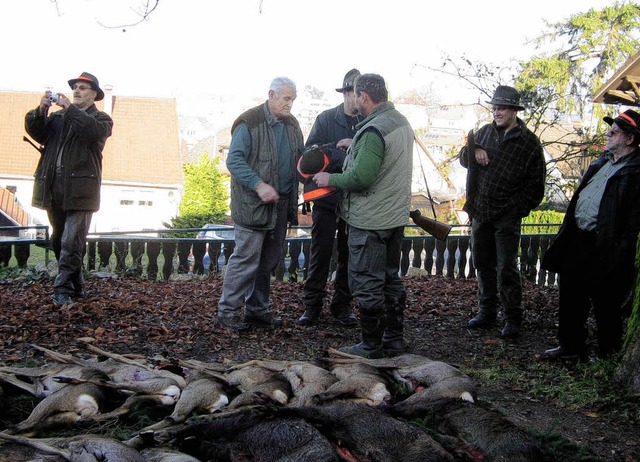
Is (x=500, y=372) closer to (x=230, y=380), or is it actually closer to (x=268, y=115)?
(x=230, y=380)

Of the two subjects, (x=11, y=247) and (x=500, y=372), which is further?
(x=11, y=247)

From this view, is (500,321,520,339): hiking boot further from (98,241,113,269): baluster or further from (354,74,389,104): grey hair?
(98,241,113,269): baluster

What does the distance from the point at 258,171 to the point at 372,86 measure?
1.56m

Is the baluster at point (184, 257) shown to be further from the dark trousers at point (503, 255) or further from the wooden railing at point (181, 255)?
the dark trousers at point (503, 255)

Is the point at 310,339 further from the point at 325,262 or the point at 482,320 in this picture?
the point at 482,320

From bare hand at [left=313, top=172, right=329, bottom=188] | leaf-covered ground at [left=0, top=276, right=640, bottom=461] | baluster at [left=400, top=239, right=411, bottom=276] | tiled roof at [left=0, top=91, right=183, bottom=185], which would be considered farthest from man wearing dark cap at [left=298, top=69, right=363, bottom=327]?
tiled roof at [left=0, top=91, right=183, bottom=185]

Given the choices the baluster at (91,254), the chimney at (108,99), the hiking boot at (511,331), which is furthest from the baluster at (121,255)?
the chimney at (108,99)

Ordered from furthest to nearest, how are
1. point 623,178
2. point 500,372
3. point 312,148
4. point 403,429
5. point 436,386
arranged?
1. point 312,148
2. point 500,372
3. point 623,178
4. point 436,386
5. point 403,429

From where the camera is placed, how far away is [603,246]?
544 cm

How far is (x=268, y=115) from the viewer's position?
6816mm

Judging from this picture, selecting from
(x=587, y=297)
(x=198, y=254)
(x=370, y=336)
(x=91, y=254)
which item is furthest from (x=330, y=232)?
(x=91, y=254)

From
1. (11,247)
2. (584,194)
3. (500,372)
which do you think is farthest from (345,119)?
(11,247)

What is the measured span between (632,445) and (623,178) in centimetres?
215

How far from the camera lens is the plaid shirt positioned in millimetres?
6820
